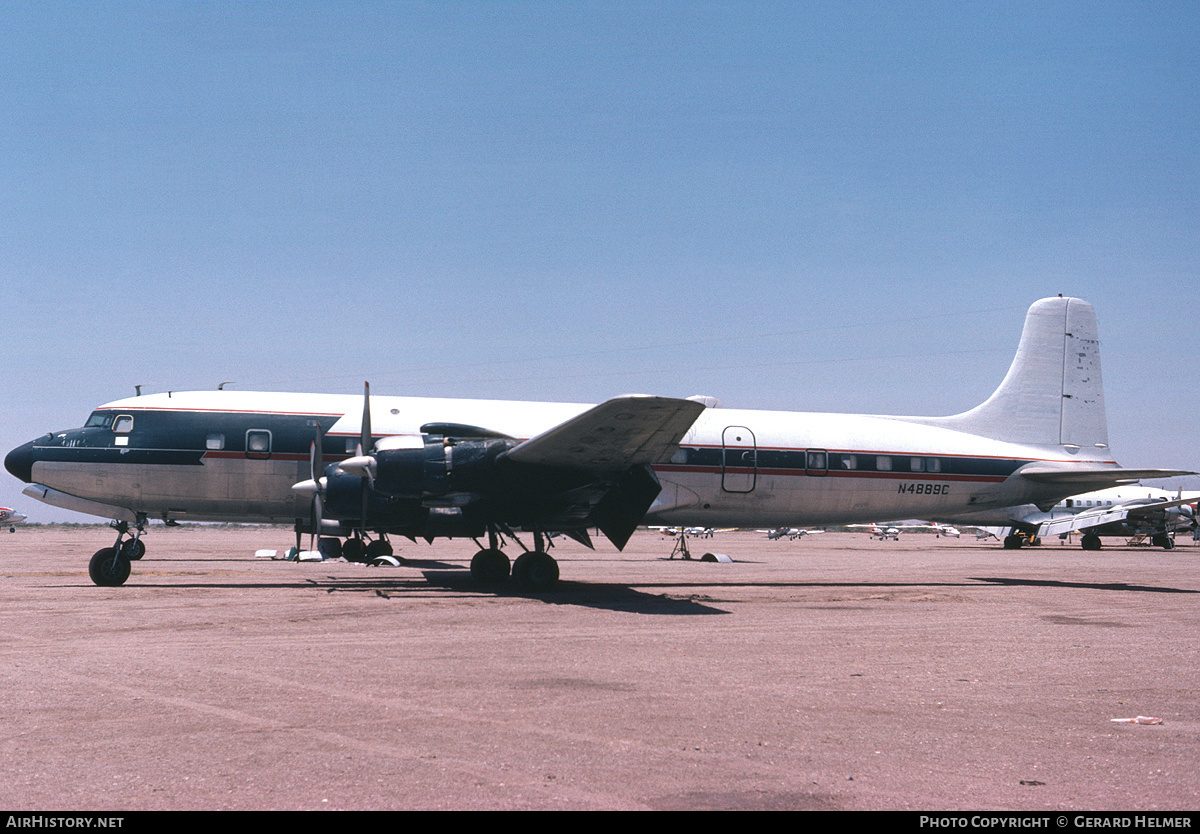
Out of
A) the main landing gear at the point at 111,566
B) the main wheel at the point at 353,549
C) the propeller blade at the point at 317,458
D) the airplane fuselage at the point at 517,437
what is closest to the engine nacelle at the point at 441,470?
the propeller blade at the point at 317,458

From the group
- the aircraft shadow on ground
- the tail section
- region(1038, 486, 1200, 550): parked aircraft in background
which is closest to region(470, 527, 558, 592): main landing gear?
the tail section

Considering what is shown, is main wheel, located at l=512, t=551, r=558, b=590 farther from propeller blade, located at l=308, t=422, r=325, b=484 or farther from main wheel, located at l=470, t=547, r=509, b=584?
propeller blade, located at l=308, t=422, r=325, b=484

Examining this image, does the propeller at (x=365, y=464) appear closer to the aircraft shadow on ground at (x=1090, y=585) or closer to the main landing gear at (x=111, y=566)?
the main landing gear at (x=111, y=566)

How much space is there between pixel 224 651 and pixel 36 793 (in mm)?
5205

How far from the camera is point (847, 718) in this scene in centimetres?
716

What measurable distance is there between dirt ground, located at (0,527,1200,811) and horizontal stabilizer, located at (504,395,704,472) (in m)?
2.79

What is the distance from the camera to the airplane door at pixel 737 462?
821 inches

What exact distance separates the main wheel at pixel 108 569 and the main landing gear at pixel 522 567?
7131 mm

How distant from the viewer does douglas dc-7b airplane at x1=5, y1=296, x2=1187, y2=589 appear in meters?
17.2

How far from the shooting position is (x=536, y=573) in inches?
717

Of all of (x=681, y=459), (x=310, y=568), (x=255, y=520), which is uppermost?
(x=681, y=459)

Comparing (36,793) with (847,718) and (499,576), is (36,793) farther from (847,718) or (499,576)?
(499,576)

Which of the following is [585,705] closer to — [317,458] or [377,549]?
[317,458]

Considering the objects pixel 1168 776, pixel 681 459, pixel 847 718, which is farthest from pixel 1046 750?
pixel 681 459
